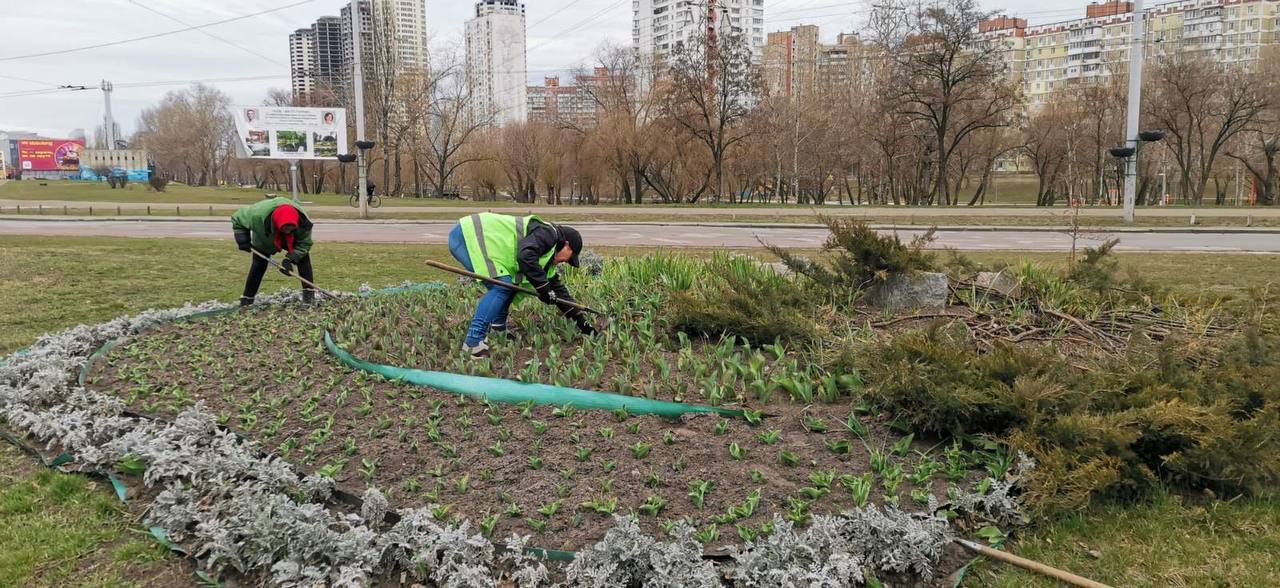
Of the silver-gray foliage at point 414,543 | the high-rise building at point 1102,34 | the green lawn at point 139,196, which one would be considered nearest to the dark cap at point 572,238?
the silver-gray foliage at point 414,543

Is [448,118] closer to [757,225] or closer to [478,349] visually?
[757,225]

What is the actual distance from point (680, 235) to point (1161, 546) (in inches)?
675

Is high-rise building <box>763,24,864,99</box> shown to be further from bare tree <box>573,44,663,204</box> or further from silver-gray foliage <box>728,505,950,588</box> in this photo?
silver-gray foliage <box>728,505,950,588</box>

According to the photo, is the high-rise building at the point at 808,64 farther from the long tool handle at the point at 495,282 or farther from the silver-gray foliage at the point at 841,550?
the silver-gray foliage at the point at 841,550

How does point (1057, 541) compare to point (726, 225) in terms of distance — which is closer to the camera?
point (1057, 541)

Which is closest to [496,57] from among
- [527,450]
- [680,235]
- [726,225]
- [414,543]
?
[726,225]

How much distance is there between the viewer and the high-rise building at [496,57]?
161 feet

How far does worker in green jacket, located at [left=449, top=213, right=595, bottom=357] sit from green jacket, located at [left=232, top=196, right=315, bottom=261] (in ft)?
10.4

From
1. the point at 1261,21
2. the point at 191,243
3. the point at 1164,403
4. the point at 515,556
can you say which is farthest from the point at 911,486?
the point at 1261,21

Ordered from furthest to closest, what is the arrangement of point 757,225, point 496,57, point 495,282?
point 496,57 < point 757,225 < point 495,282

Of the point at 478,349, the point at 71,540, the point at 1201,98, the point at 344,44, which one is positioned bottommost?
the point at 71,540

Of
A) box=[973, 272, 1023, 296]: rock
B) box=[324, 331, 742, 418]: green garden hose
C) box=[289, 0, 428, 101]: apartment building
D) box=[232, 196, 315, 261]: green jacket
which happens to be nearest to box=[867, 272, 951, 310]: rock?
box=[973, 272, 1023, 296]: rock

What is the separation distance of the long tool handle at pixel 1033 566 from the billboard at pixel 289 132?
27010mm

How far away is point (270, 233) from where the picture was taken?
782 cm
